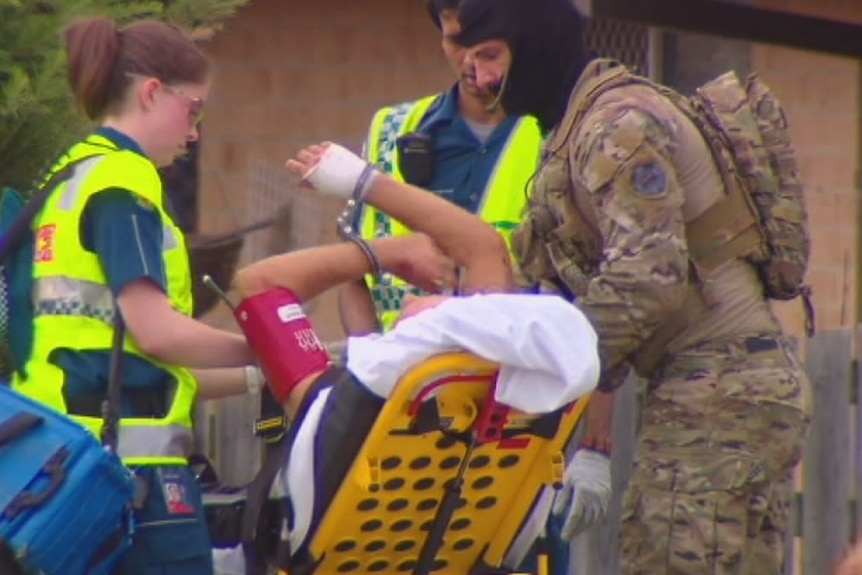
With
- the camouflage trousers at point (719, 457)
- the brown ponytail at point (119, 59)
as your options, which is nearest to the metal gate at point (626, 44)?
the brown ponytail at point (119, 59)

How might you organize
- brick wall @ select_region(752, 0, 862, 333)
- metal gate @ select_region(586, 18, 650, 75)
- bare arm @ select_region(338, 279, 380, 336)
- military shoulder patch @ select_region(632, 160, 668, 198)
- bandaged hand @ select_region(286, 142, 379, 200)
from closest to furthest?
military shoulder patch @ select_region(632, 160, 668, 198) < bandaged hand @ select_region(286, 142, 379, 200) < bare arm @ select_region(338, 279, 380, 336) < metal gate @ select_region(586, 18, 650, 75) < brick wall @ select_region(752, 0, 862, 333)

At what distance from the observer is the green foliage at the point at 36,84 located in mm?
5465

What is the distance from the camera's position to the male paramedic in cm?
537

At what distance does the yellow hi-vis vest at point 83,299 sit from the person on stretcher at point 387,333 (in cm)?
26

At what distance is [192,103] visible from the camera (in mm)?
4652

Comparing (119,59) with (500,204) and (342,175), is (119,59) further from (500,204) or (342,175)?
(500,204)

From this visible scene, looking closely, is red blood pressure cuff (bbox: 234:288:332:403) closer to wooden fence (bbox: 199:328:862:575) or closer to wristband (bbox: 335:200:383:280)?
wristband (bbox: 335:200:383:280)

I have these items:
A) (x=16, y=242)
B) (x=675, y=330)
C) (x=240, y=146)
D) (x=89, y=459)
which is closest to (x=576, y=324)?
(x=675, y=330)

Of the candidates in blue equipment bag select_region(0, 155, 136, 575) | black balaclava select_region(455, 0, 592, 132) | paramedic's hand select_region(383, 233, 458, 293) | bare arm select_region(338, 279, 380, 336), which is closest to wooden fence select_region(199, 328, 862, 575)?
bare arm select_region(338, 279, 380, 336)

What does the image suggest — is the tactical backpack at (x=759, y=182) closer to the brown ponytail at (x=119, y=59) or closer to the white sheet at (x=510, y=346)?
the white sheet at (x=510, y=346)

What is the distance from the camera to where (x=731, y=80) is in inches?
188

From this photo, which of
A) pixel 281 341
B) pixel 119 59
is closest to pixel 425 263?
pixel 281 341

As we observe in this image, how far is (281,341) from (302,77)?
5.62 metres

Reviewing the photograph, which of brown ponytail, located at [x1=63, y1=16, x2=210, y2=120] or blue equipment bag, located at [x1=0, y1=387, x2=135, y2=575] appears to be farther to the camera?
brown ponytail, located at [x1=63, y1=16, x2=210, y2=120]
